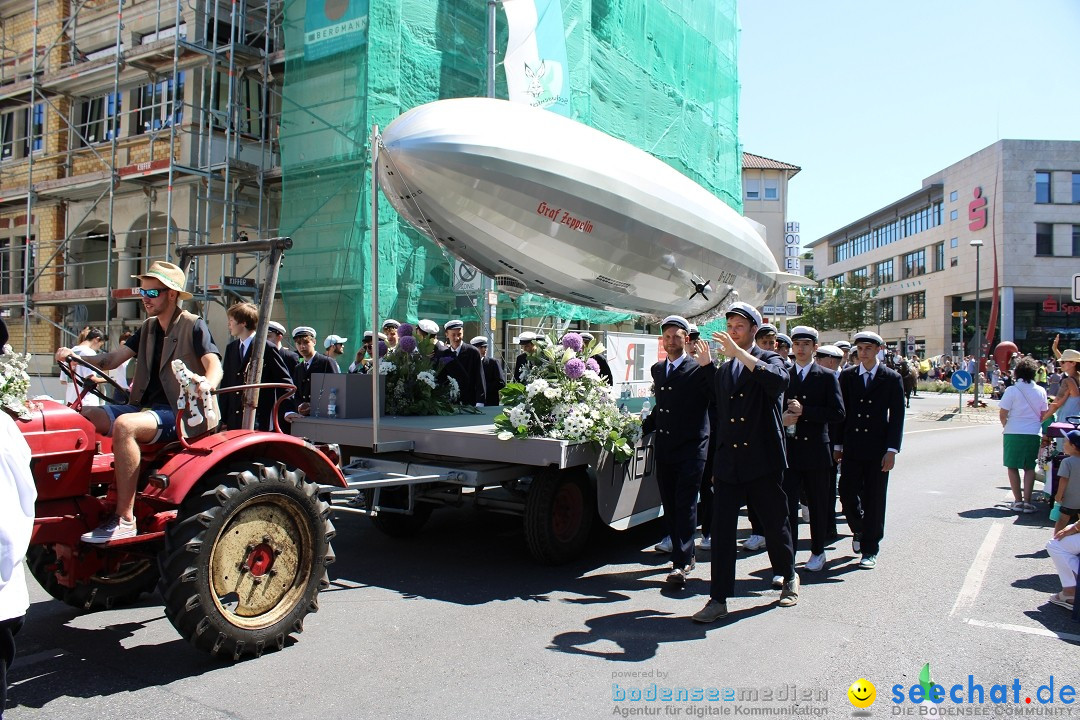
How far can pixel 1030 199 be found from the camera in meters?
52.8

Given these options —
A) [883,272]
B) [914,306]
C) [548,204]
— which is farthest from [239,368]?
[883,272]

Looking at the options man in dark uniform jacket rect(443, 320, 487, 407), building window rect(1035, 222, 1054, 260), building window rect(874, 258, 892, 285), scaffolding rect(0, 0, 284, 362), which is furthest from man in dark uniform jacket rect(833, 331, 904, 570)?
building window rect(874, 258, 892, 285)

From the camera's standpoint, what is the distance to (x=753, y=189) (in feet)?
157

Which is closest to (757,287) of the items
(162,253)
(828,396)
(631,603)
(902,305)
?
(828,396)

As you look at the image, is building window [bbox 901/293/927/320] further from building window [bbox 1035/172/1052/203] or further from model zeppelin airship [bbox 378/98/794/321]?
model zeppelin airship [bbox 378/98/794/321]

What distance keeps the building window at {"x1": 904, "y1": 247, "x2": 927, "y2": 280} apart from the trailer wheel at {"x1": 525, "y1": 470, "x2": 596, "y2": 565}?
65600 mm

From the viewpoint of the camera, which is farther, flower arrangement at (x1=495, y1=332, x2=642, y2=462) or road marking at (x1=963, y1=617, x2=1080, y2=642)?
flower arrangement at (x1=495, y1=332, x2=642, y2=462)

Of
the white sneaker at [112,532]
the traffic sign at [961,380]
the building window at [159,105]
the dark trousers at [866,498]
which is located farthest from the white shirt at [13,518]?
the traffic sign at [961,380]

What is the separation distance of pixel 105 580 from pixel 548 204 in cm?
448

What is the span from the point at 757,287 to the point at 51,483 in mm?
8958

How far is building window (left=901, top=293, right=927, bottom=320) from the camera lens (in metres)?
64.4

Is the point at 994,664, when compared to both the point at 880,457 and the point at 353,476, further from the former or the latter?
the point at 353,476

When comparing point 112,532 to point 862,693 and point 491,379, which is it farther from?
point 491,379

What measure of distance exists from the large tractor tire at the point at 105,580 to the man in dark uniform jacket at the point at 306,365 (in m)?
3.84
